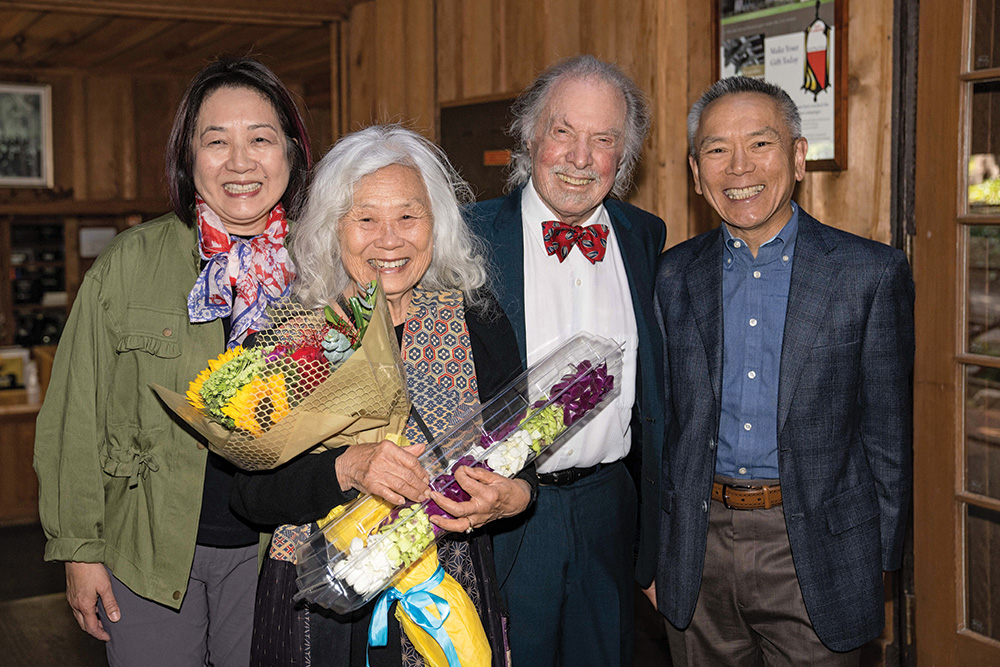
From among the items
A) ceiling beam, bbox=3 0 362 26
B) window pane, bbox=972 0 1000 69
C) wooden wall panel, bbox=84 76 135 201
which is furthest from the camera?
wooden wall panel, bbox=84 76 135 201

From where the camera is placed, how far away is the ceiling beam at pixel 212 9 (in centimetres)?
486

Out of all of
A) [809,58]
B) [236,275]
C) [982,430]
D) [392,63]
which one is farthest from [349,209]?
[392,63]

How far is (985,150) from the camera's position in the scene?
9.39 ft

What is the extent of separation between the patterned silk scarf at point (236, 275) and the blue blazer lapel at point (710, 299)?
1.03 m

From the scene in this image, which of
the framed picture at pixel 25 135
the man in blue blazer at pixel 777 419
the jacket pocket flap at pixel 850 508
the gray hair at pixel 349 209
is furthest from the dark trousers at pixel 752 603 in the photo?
the framed picture at pixel 25 135

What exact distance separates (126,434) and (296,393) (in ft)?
2.07

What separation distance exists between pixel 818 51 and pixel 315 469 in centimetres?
237

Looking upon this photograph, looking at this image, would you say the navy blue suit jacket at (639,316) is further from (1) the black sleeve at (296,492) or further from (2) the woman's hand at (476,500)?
(1) the black sleeve at (296,492)

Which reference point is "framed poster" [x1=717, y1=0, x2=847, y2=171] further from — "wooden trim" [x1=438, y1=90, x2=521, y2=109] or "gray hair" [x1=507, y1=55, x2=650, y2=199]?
"wooden trim" [x1=438, y1=90, x2=521, y2=109]

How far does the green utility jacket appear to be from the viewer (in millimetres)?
2039

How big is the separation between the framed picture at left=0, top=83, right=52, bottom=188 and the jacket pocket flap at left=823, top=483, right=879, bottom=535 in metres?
8.39

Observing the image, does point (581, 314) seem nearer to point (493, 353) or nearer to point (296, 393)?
point (493, 353)

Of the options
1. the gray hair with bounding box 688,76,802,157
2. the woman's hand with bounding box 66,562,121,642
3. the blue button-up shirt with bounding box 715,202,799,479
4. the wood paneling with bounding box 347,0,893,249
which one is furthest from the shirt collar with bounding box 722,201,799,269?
the woman's hand with bounding box 66,562,121,642

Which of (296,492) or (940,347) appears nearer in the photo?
(296,492)
